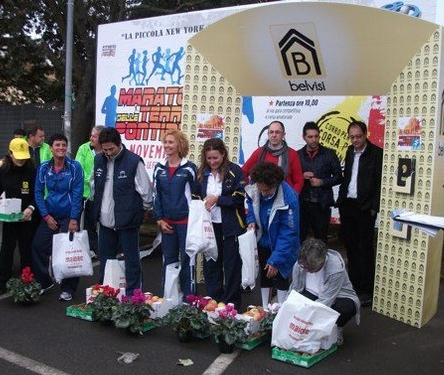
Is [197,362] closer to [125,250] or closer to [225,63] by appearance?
[125,250]

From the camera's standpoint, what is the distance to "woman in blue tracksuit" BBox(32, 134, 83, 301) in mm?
5555

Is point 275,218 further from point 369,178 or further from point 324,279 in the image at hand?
point 369,178

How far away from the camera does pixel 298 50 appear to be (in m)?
5.46

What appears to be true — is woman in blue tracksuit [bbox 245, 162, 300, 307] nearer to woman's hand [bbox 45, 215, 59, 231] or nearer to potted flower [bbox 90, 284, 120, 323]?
potted flower [bbox 90, 284, 120, 323]

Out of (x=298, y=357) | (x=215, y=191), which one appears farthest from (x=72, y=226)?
(x=298, y=357)

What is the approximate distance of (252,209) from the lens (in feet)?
15.8

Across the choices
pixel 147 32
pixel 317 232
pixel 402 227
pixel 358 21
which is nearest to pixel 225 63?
pixel 358 21

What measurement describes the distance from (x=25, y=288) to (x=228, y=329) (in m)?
2.33

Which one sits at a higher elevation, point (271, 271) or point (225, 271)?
point (271, 271)

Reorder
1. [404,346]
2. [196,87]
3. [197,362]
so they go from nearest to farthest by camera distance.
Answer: [197,362] → [404,346] → [196,87]

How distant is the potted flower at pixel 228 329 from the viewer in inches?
166

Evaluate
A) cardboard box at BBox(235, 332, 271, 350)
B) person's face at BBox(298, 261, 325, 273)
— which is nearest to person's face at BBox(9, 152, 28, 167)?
cardboard box at BBox(235, 332, 271, 350)

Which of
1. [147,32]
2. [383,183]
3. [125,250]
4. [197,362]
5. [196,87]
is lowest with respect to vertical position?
[197,362]

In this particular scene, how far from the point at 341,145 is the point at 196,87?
2058mm
